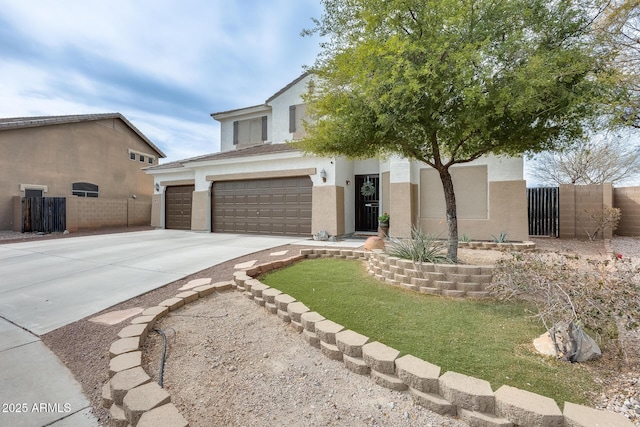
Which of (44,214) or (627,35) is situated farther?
(44,214)

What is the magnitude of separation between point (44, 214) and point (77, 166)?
15.3ft

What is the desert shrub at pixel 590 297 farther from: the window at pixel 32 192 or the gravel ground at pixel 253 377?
the window at pixel 32 192

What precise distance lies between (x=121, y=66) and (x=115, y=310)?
12.3 meters

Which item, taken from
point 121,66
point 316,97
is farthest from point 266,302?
point 121,66

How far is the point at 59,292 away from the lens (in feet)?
16.9

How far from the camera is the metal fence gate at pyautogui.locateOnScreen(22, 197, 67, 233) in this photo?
14578 millimetres

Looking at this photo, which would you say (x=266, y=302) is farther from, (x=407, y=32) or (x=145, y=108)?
(x=145, y=108)

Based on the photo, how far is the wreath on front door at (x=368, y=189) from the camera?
39.2 ft

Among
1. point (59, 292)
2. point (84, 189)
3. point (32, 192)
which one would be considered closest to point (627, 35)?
point (59, 292)

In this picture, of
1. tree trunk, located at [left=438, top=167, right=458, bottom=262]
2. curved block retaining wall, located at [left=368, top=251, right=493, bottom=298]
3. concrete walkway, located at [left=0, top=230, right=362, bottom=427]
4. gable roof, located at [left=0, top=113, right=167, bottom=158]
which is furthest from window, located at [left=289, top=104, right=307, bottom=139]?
gable roof, located at [left=0, top=113, right=167, bottom=158]

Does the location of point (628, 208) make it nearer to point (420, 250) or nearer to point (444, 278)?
point (420, 250)

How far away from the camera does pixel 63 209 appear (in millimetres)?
14586

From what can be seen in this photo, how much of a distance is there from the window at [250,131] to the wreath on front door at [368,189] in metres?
7.52

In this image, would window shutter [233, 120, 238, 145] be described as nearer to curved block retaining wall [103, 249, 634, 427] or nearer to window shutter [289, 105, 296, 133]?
window shutter [289, 105, 296, 133]
